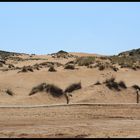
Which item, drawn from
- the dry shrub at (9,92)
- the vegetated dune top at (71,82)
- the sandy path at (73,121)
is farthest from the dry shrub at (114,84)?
the sandy path at (73,121)

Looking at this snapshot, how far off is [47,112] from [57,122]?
3.38m

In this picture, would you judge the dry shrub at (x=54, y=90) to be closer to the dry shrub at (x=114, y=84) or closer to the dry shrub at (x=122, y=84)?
the dry shrub at (x=114, y=84)

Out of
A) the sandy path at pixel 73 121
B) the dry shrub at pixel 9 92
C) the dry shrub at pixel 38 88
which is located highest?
the dry shrub at pixel 38 88

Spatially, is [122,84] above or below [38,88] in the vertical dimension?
above

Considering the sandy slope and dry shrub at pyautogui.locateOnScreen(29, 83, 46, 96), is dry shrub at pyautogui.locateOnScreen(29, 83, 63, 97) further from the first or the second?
the sandy slope

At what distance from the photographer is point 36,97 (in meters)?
39.2

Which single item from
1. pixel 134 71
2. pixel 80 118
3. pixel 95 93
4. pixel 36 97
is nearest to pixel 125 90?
pixel 95 93

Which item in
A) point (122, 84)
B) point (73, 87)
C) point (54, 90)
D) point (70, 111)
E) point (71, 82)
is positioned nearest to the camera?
point (70, 111)

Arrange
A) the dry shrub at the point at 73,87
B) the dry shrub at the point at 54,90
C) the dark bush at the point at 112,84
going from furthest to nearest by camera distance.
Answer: the dry shrub at the point at 73,87, the dark bush at the point at 112,84, the dry shrub at the point at 54,90

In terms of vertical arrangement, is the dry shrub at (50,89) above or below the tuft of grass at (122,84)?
below

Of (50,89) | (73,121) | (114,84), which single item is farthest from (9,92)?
(73,121)

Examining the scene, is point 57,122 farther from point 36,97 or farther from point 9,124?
point 36,97

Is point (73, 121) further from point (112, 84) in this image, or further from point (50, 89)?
point (112, 84)

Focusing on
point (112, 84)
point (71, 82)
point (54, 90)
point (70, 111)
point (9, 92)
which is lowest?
point (70, 111)
